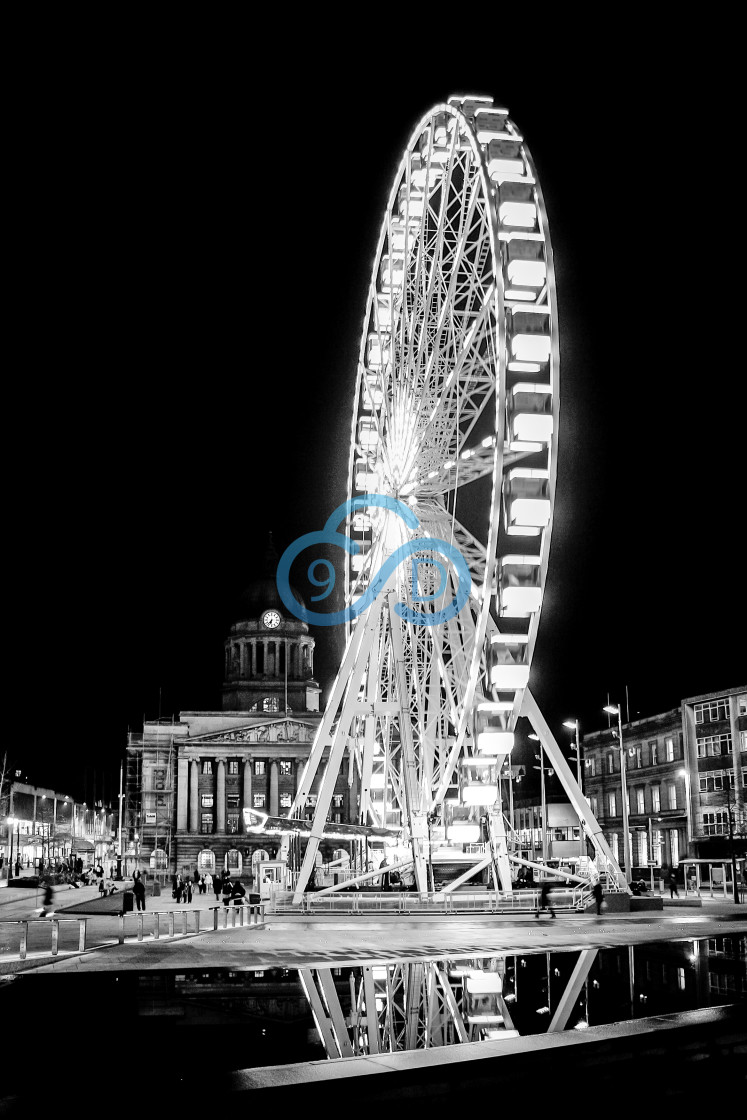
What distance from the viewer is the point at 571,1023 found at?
16.9 m

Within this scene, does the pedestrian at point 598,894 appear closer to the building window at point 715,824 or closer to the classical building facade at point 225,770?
the building window at point 715,824

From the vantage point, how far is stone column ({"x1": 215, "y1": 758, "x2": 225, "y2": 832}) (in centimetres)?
14605

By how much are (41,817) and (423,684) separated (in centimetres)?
15820

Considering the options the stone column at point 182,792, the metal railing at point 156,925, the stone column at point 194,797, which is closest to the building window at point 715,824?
the metal railing at point 156,925

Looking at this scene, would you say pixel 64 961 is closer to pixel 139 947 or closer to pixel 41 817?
pixel 139 947

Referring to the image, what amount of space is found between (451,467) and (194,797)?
115 metres

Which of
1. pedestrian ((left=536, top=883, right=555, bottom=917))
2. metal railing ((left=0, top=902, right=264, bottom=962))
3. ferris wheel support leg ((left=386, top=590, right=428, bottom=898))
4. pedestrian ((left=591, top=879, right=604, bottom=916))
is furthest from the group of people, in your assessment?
pedestrian ((left=591, top=879, right=604, bottom=916))

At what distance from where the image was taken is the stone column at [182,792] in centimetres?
14400

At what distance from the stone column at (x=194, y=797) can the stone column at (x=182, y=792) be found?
2.05 feet

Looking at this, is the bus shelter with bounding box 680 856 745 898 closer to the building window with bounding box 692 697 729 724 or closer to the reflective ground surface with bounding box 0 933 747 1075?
the building window with bounding box 692 697 729 724

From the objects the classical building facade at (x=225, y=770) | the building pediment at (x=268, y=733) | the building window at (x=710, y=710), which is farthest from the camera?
the building pediment at (x=268, y=733)

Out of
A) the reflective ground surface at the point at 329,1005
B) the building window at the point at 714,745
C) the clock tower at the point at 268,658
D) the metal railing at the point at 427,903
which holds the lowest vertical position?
the metal railing at the point at 427,903

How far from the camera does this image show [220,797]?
486 feet

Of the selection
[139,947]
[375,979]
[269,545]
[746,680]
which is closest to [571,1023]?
[375,979]
